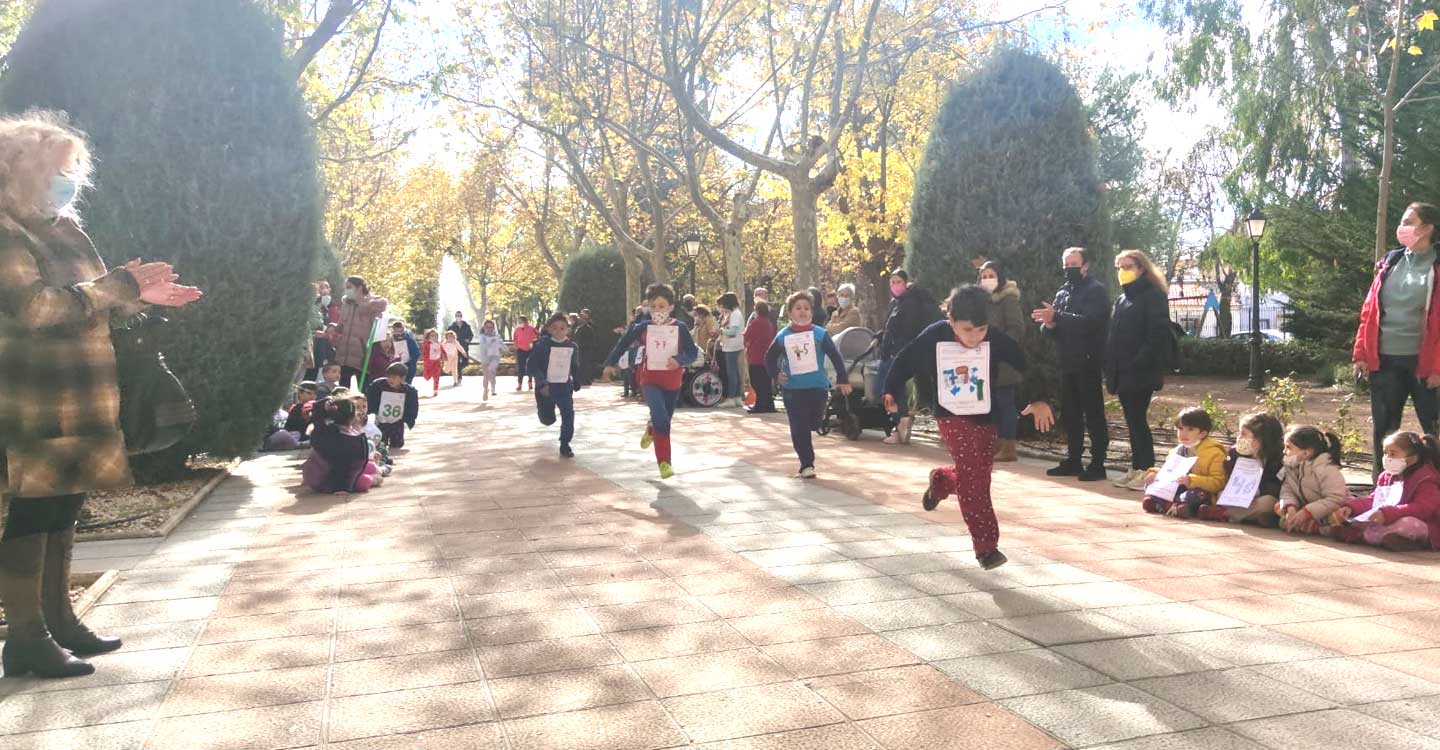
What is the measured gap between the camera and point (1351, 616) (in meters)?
4.51

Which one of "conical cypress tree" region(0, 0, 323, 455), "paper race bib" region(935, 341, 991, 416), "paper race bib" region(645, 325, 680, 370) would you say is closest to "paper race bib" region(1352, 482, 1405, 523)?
"paper race bib" region(935, 341, 991, 416)

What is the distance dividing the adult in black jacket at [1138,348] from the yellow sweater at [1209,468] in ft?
3.45

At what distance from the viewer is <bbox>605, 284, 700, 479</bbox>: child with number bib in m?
9.12

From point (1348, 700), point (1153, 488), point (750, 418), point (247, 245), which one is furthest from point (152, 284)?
point (750, 418)

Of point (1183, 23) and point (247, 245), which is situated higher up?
point (1183, 23)

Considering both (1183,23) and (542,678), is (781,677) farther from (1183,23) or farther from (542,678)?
(1183,23)

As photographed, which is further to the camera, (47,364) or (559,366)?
(559,366)

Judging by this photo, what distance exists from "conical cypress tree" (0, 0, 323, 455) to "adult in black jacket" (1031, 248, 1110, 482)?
21.2 feet

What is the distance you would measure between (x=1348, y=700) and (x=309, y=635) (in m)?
3.82

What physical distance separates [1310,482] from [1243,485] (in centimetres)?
40

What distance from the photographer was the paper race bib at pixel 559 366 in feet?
35.5

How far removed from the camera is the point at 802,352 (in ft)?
30.0

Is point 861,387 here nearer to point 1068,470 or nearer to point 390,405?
point 1068,470

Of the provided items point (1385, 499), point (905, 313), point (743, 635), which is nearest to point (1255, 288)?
point (905, 313)
